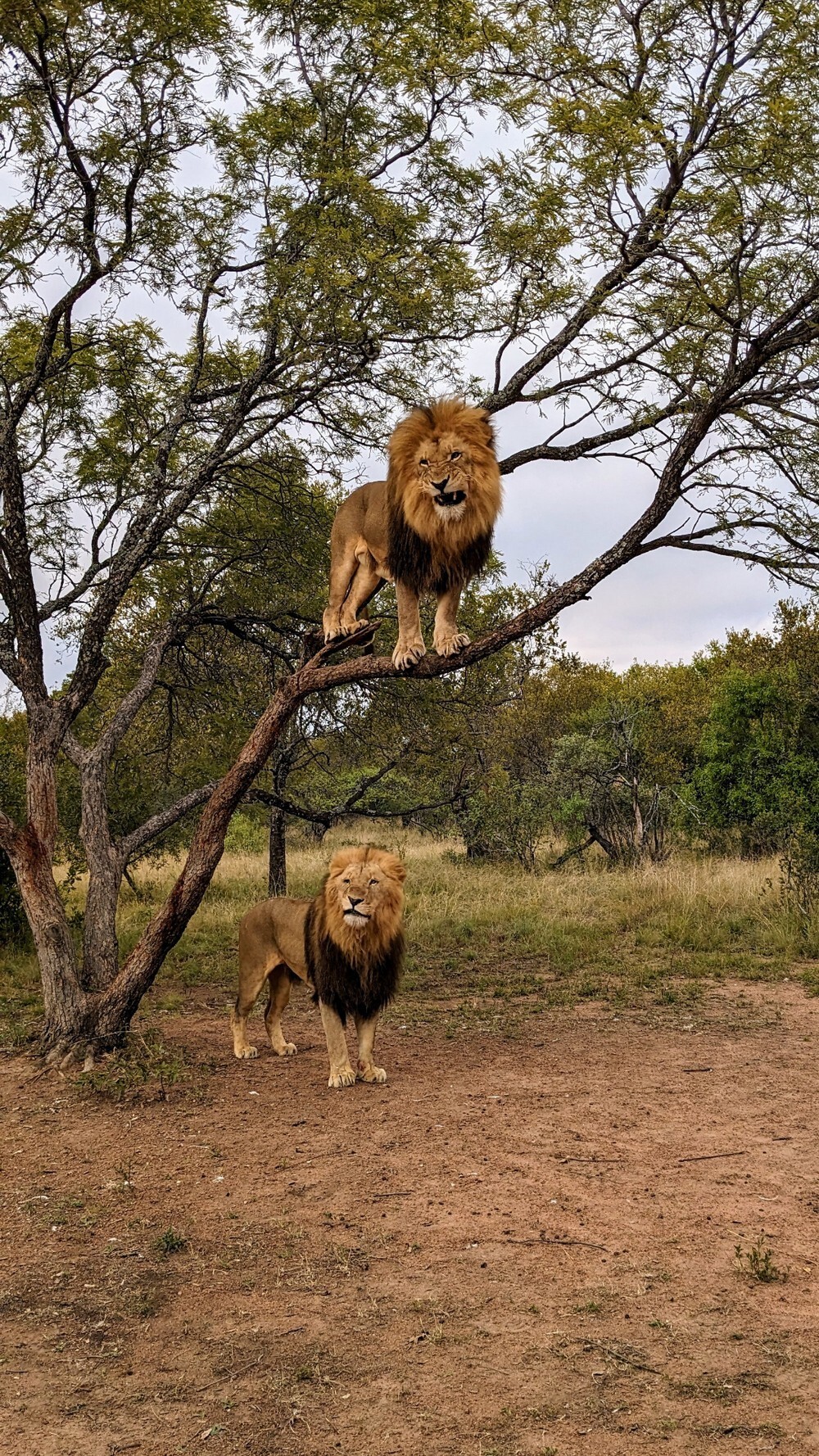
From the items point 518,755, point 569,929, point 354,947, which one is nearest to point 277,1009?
point 354,947

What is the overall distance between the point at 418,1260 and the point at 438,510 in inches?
137

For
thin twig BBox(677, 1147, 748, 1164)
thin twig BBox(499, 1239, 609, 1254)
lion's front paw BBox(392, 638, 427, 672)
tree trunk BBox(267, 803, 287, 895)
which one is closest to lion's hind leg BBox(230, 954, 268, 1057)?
lion's front paw BBox(392, 638, 427, 672)

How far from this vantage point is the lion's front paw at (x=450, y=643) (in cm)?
615

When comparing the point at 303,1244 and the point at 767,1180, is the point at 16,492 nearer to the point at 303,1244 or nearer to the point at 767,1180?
the point at 303,1244

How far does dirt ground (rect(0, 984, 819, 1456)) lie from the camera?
372cm

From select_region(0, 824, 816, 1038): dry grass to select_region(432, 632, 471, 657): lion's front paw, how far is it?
4636 mm

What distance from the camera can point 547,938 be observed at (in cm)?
1334

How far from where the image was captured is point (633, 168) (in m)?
7.35

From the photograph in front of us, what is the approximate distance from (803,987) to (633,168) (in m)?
7.50

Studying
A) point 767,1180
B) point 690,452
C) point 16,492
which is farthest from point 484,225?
point 767,1180

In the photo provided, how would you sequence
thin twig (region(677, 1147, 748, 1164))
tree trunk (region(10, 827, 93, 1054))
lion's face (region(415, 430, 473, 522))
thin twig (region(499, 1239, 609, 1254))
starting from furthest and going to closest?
tree trunk (region(10, 827, 93, 1054)) < thin twig (region(677, 1147, 748, 1164)) < lion's face (region(415, 430, 473, 522)) < thin twig (region(499, 1239, 609, 1254))

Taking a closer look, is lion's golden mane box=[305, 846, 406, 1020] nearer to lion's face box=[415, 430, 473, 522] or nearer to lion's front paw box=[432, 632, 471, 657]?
lion's front paw box=[432, 632, 471, 657]

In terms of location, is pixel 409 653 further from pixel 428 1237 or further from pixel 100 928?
pixel 100 928

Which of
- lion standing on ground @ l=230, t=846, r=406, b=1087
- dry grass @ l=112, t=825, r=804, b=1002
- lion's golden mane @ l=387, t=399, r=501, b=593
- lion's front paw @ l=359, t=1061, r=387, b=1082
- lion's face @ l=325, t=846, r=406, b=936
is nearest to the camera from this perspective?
lion's golden mane @ l=387, t=399, r=501, b=593
